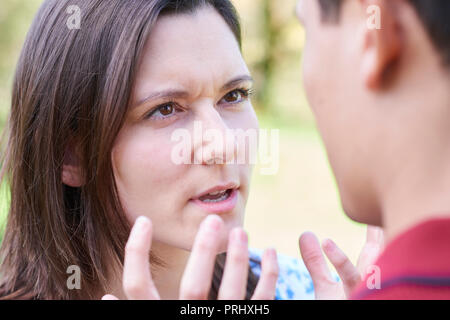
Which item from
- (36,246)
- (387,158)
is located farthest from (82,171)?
(387,158)

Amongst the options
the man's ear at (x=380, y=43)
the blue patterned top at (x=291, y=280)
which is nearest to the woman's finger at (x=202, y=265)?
the man's ear at (x=380, y=43)

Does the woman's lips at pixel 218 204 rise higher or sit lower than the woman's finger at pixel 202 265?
higher

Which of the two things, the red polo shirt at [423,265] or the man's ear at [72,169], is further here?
the man's ear at [72,169]

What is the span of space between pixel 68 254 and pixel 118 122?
0.41m

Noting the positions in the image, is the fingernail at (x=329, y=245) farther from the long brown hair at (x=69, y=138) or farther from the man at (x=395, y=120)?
the long brown hair at (x=69, y=138)

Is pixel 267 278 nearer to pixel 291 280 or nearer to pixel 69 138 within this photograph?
pixel 69 138

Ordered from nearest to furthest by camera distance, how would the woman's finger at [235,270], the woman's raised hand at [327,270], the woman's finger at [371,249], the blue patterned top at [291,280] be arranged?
the woman's finger at [235,270]
the woman's raised hand at [327,270]
the woman's finger at [371,249]
the blue patterned top at [291,280]

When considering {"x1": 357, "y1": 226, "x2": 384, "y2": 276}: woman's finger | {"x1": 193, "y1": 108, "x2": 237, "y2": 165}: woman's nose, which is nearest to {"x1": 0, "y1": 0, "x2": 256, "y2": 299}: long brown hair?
{"x1": 193, "y1": 108, "x2": 237, "y2": 165}: woman's nose

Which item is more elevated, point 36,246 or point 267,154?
point 267,154

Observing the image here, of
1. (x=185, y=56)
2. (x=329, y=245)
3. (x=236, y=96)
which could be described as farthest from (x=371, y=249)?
(x=185, y=56)

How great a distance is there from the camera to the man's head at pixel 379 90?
25.6 inches

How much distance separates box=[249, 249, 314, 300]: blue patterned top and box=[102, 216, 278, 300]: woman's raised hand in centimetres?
82

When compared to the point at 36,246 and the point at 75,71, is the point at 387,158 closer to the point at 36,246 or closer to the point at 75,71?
the point at 75,71
